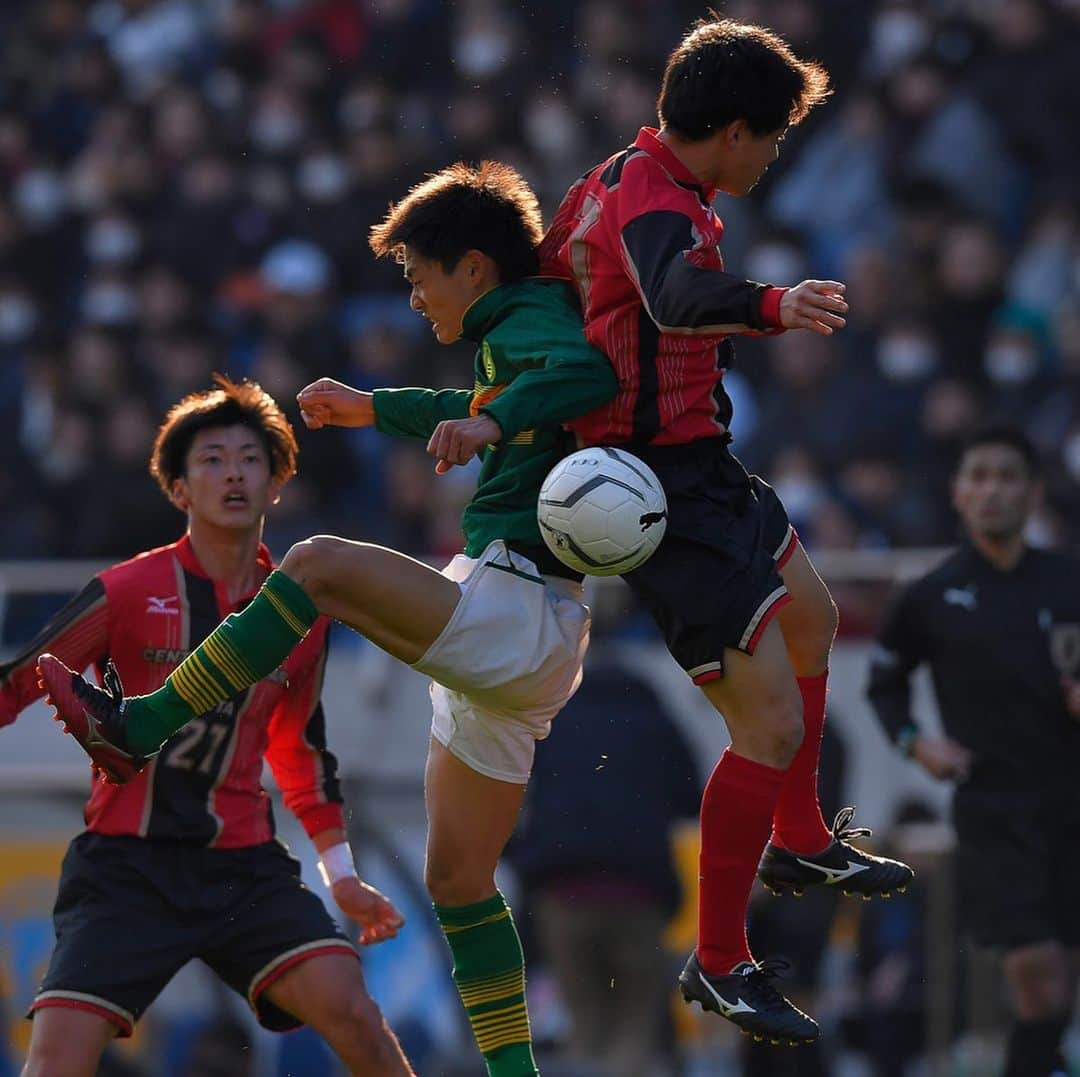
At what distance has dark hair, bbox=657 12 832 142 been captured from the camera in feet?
17.0

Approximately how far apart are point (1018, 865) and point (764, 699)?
2.97m

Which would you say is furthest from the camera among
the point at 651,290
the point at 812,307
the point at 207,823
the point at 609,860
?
the point at 609,860

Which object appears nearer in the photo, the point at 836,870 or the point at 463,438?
the point at 463,438

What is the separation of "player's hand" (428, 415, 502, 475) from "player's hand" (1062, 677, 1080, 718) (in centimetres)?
340

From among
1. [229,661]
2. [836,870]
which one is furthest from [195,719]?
[836,870]

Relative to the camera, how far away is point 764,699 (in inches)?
204

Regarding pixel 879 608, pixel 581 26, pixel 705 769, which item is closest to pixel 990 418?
pixel 879 608

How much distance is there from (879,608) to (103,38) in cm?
823

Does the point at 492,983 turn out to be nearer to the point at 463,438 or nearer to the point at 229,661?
the point at 229,661

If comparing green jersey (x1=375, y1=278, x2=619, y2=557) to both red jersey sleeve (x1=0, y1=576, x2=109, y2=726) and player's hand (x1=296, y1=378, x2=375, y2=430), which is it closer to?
player's hand (x1=296, y1=378, x2=375, y2=430)

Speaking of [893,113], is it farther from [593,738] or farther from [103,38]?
[103,38]

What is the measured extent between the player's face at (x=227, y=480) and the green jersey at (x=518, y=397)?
578 mm

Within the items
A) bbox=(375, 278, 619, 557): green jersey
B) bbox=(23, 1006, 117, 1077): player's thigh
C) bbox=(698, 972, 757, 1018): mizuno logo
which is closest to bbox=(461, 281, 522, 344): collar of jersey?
bbox=(375, 278, 619, 557): green jersey

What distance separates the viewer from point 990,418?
10.3 m
